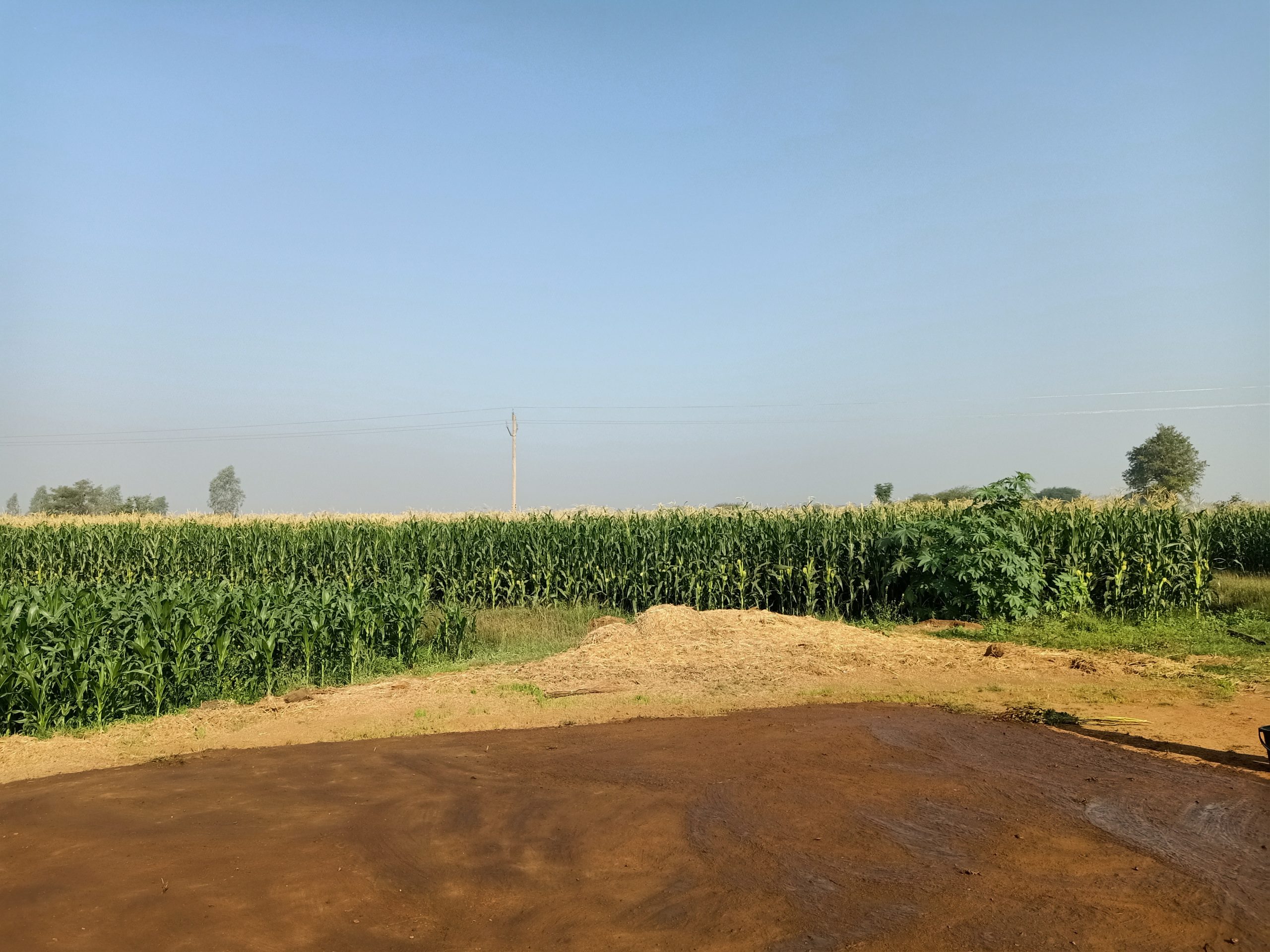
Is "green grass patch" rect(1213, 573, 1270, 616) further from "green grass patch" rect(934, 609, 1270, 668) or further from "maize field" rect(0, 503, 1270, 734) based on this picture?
"green grass patch" rect(934, 609, 1270, 668)

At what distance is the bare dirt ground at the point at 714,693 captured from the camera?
8594 millimetres

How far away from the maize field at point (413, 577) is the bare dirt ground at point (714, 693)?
89cm

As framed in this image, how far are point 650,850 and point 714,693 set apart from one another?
527 cm

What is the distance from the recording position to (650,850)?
18.9ft

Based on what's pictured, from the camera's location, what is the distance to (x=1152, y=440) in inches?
2299

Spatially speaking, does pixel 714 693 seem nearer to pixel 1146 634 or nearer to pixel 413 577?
pixel 1146 634

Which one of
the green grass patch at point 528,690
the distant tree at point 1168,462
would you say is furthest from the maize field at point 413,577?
the distant tree at point 1168,462

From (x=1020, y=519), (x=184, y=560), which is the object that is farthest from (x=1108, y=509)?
(x=184, y=560)

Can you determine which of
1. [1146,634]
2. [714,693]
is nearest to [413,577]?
[714,693]

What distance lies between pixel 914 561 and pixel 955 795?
10.4 m

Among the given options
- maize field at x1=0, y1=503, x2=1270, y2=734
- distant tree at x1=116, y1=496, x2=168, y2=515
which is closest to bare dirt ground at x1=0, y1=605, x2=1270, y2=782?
maize field at x1=0, y1=503, x2=1270, y2=734

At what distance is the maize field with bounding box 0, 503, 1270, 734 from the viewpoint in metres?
9.84

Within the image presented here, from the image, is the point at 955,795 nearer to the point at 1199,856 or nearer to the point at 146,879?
the point at 1199,856

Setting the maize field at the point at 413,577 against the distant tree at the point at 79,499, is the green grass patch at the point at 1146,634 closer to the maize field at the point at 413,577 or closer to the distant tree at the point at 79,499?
the maize field at the point at 413,577
